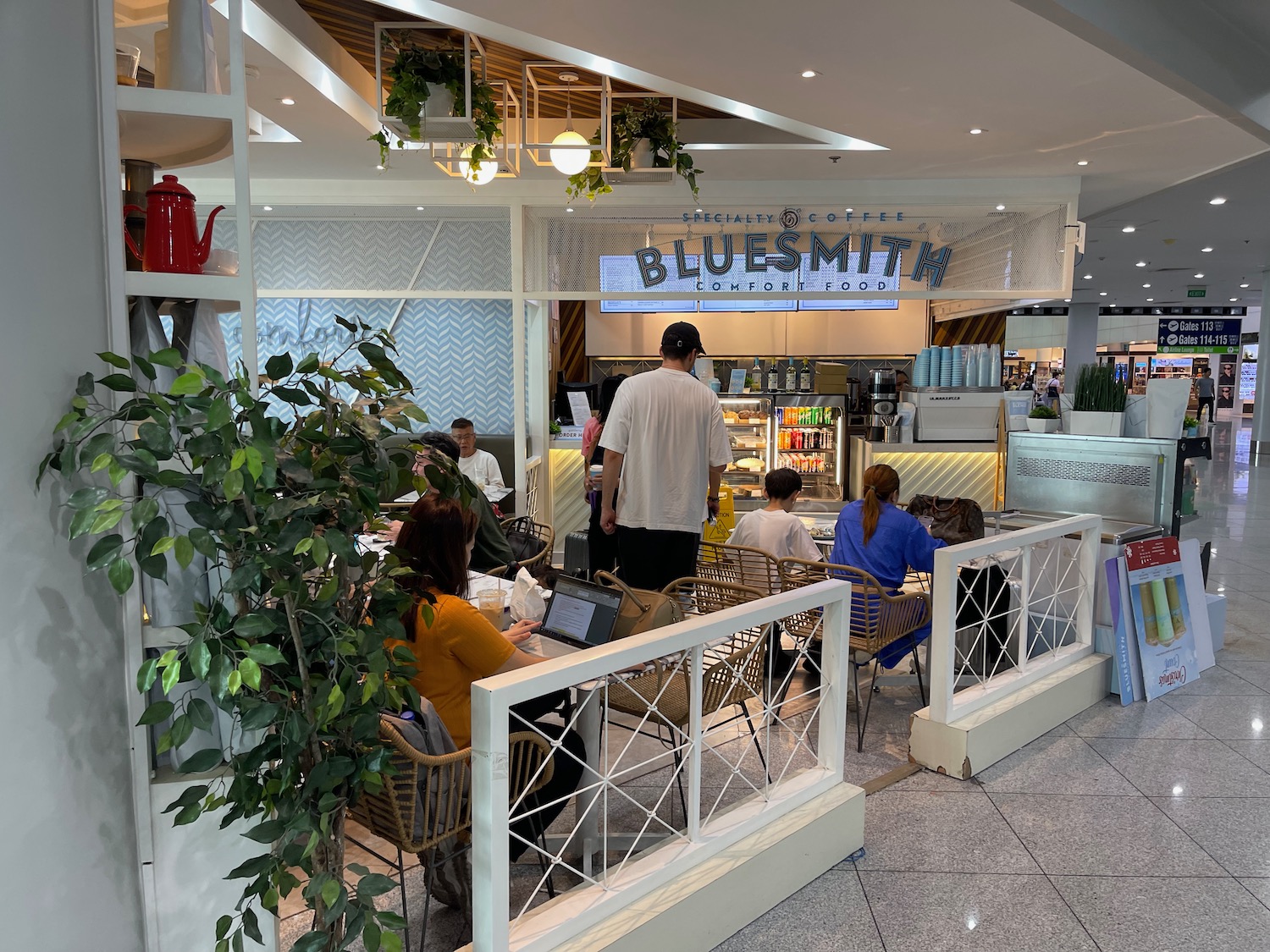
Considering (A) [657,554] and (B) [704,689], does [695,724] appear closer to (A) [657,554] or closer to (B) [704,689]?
(B) [704,689]

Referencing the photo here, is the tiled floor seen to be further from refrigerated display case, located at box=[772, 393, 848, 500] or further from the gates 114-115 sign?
refrigerated display case, located at box=[772, 393, 848, 500]

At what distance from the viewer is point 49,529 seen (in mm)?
1850

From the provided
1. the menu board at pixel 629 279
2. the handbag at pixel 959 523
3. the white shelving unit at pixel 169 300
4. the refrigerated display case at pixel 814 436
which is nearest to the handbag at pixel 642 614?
the white shelving unit at pixel 169 300

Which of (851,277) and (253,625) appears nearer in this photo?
(253,625)

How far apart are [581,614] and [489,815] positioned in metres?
0.99

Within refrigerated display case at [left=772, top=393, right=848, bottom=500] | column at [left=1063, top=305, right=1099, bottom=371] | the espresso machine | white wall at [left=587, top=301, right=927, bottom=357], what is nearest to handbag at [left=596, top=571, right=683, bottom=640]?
the espresso machine

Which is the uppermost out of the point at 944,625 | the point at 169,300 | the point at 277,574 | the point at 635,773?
the point at 169,300

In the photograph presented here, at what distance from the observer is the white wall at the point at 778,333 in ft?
32.7

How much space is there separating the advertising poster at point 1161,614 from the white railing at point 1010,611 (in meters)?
0.23

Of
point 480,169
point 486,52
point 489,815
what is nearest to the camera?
point 489,815

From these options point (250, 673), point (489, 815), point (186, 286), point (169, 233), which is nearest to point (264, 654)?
point (250, 673)

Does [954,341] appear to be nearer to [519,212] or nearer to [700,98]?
[519,212]

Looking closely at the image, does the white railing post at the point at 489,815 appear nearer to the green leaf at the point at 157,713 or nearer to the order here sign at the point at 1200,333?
the green leaf at the point at 157,713

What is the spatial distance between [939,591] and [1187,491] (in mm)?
2562
